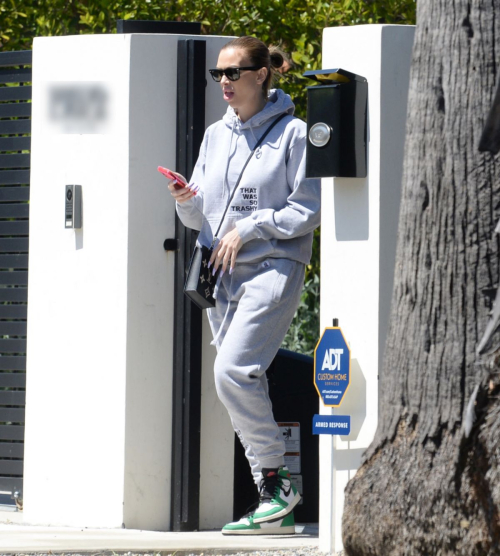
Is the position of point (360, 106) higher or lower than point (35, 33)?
lower

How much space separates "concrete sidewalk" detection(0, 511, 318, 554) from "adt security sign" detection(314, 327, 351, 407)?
2.29 ft

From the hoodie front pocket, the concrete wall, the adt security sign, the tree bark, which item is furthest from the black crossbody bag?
the tree bark

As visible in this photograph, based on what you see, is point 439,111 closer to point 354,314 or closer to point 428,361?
point 428,361

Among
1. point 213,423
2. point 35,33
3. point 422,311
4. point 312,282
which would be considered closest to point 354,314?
point 213,423

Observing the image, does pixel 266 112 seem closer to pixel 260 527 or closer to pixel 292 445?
pixel 292 445

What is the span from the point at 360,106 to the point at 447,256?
177 centimetres

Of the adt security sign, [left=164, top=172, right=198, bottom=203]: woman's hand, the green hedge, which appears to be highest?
the green hedge

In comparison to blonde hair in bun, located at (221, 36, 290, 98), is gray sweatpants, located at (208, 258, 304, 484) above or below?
below

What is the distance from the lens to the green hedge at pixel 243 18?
25.2 feet

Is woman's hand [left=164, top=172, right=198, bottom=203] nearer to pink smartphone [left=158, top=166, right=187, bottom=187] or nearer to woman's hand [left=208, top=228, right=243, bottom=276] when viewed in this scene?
pink smartphone [left=158, top=166, right=187, bottom=187]

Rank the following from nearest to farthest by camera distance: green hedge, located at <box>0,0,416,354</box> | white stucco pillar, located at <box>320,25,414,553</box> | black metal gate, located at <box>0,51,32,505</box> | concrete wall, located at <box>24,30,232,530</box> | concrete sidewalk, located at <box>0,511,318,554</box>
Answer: white stucco pillar, located at <box>320,25,414,553</box>
concrete sidewalk, located at <box>0,511,318,554</box>
concrete wall, located at <box>24,30,232,530</box>
black metal gate, located at <box>0,51,32,505</box>
green hedge, located at <box>0,0,416,354</box>

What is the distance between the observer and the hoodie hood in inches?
202

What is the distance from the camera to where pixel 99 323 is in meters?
5.44

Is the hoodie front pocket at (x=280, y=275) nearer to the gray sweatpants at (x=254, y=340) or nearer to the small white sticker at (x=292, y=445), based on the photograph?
the gray sweatpants at (x=254, y=340)
